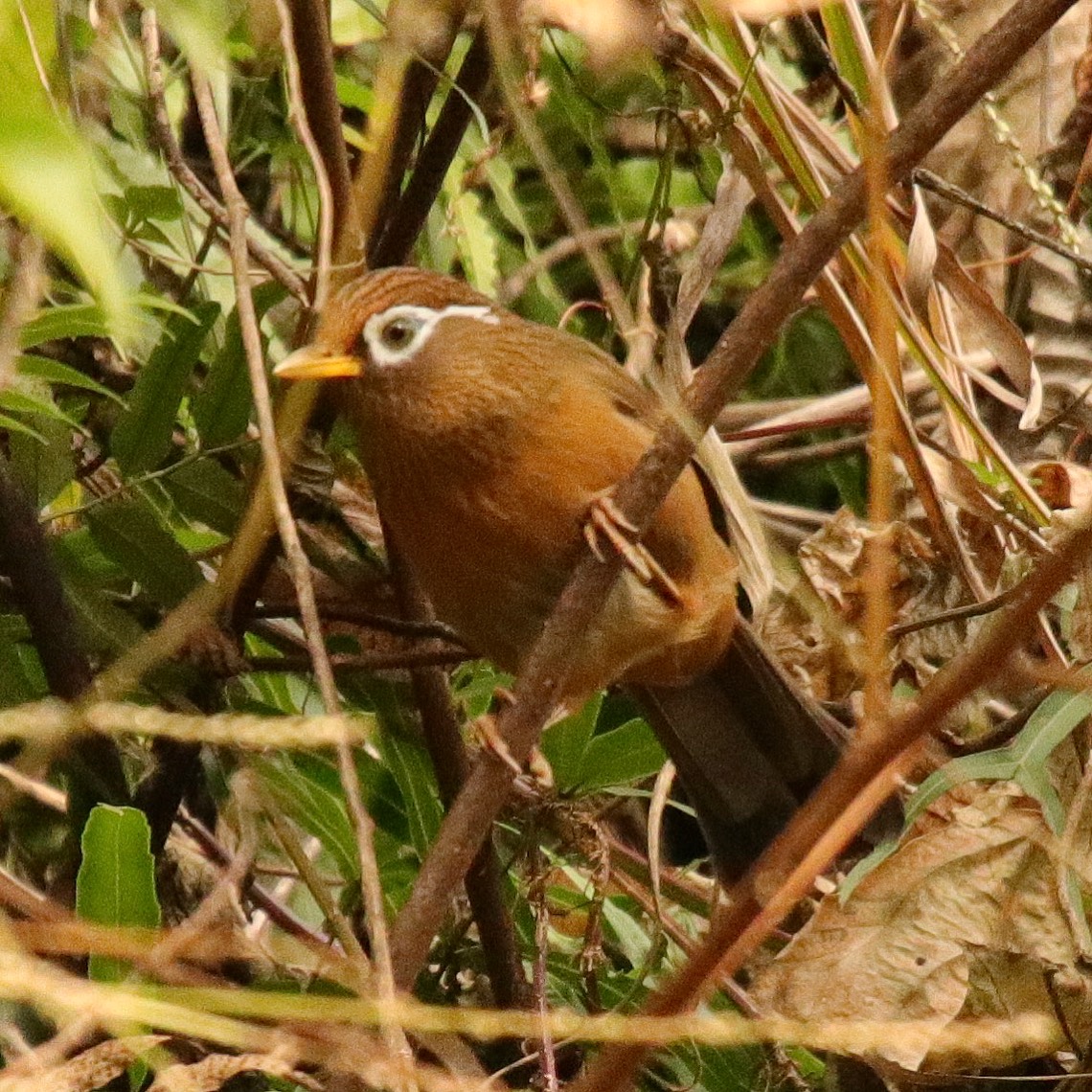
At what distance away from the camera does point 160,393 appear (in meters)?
2.44

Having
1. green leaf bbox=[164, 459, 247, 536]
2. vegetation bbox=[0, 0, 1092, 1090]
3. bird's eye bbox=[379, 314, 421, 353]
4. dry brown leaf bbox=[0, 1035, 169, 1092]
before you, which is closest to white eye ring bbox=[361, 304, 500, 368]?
bird's eye bbox=[379, 314, 421, 353]

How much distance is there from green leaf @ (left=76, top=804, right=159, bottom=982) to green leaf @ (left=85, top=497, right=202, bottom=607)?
1.76 ft

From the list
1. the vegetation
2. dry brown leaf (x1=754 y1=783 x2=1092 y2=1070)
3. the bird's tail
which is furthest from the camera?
the bird's tail

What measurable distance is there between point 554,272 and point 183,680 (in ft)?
7.33

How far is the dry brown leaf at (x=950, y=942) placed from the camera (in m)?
2.21

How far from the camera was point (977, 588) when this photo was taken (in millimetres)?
2648

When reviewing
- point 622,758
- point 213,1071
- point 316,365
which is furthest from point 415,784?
point 213,1071

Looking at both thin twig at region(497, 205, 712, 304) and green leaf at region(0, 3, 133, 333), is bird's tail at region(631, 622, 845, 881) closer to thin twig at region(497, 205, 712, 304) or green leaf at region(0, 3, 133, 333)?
thin twig at region(497, 205, 712, 304)

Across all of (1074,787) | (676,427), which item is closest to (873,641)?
(676,427)

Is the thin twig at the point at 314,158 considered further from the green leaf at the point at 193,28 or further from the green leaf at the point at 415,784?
the green leaf at the point at 193,28

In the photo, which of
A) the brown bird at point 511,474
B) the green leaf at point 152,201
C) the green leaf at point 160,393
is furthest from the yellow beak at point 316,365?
the green leaf at point 152,201

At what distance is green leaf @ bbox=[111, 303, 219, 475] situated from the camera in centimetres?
244

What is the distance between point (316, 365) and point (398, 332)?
192 mm

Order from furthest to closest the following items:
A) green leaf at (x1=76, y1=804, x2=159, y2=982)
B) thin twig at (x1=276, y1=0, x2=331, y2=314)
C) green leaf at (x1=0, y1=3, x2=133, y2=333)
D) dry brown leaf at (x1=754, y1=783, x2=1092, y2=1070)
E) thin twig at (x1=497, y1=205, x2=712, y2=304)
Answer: thin twig at (x1=497, y1=205, x2=712, y2=304)
dry brown leaf at (x1=754, y1=783, x2=1092, y2=1070)
thin twig at (x1=276, y1=0, x2=331, y2=314)
green leaf at (x1=76, y1=804, x2=159, y2=982)
green leaf at (x1=0, y1=3, x2=133, y2=333)
